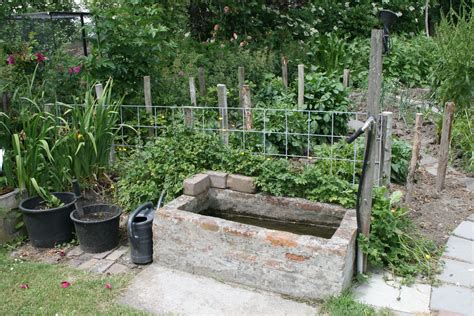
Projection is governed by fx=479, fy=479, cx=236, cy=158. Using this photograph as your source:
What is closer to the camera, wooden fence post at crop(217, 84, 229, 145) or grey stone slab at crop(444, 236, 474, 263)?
grey stone slab at crop(444, 236, 474, 263)

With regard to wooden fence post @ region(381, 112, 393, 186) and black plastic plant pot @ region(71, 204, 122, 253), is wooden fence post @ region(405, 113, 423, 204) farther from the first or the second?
black plastic plant pot @ region(71, 204, 122, 253)

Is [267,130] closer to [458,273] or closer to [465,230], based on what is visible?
[465,230]

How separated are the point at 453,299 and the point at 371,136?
1.10 metres

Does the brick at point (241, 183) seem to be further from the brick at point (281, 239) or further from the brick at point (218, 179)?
the brick at point (281, 239)

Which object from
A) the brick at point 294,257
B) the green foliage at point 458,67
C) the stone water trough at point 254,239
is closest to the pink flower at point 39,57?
the stone water trough at point 254,239

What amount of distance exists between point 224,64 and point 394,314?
461cm

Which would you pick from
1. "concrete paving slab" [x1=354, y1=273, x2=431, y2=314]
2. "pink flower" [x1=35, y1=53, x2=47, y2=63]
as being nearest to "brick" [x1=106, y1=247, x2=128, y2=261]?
"concrete paving slab" [x1=354, y1=273, x2=431, y2=314]

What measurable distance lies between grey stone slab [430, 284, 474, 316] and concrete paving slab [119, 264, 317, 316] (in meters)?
0.74

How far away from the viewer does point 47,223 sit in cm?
367

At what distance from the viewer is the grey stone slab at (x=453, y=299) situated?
280cm

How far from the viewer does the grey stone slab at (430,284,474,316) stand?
280cm

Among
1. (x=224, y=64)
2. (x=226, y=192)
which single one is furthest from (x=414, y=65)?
(x=226, y=192)

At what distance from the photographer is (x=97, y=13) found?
468cm

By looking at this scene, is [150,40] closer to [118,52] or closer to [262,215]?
[118,52]
